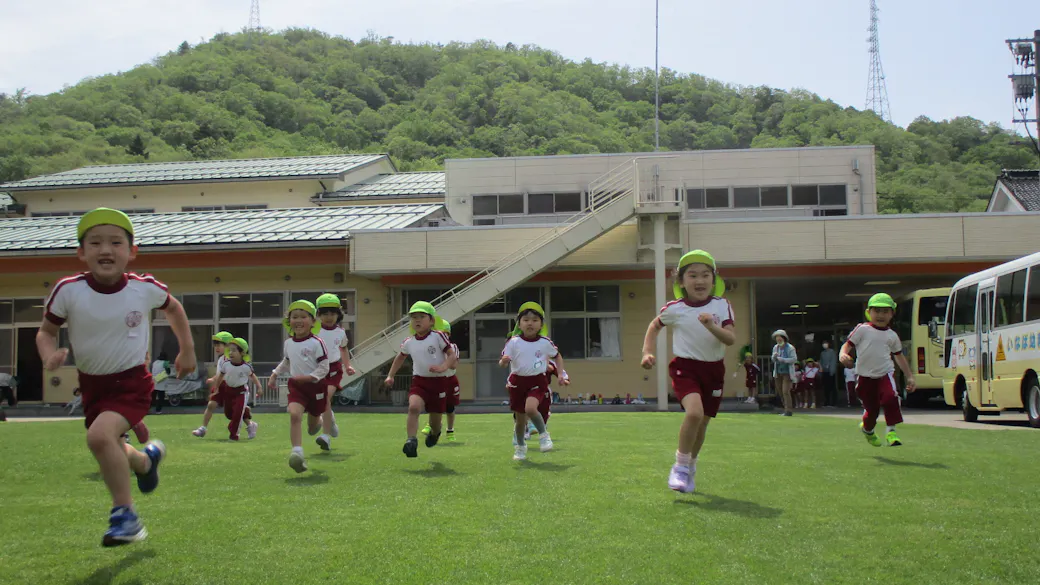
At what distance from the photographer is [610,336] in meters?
30.2

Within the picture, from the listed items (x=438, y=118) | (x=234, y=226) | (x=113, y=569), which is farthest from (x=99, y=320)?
(x=438, y=118)

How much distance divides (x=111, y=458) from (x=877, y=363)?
358 inches

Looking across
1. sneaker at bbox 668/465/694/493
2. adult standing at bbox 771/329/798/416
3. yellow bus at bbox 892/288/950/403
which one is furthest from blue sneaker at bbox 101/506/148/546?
yellow bus at bbox 892/288/950/403

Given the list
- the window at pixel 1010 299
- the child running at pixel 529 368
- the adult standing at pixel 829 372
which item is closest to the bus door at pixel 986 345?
the window at pixel 1010 299

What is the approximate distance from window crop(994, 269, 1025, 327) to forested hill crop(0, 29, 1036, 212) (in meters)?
38.3

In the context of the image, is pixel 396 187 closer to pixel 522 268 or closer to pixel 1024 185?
pixel 522 268

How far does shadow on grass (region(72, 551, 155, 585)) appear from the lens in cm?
469

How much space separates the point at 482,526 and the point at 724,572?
182 centimetres

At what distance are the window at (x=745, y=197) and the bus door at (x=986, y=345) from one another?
13.0 meters

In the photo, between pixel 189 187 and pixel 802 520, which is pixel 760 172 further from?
pixel 802 520

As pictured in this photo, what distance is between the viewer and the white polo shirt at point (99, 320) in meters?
5.73

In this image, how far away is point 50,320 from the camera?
5.79 metres

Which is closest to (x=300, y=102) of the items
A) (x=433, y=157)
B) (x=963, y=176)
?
(x=433, y=157)

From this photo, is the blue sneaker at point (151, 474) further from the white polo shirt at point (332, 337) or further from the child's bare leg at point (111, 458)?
the white polo shirt at point (332, 337)
